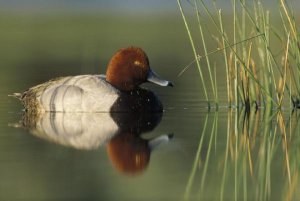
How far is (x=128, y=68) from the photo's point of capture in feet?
40.5

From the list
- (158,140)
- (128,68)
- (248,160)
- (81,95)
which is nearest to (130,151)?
(158,140)

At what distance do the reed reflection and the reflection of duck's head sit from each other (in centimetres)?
45

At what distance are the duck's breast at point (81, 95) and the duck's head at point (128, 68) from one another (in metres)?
0.18

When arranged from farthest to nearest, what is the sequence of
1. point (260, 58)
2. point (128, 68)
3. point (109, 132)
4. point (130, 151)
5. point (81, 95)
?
1. point (128, 68)
2. point (81, 95)
3. point (260, 58)
4. point (109, 132)
5. point (130, 151)

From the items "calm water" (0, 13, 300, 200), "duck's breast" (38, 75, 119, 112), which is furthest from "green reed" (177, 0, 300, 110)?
"duck's breast" (38, 75, 119, 112)

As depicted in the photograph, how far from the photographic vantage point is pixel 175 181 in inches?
297

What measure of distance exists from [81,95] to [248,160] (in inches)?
166

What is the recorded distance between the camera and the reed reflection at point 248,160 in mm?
7152

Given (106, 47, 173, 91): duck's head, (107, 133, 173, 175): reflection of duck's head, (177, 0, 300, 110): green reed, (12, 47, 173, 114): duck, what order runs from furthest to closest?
(106, 47, 173, 91): duck's head
(12, 47, 173, 114): duck
(177, 0, 300, 110): green reed
(107, 133, 173, 175): reflection of duck's head

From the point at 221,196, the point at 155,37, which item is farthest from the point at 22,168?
the point at 155,37

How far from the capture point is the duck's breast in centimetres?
1207

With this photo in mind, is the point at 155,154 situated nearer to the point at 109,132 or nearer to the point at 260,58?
the point at 109,132

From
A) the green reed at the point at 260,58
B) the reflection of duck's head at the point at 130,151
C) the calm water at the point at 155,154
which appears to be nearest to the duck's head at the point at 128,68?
the calm water at the point at 155,154

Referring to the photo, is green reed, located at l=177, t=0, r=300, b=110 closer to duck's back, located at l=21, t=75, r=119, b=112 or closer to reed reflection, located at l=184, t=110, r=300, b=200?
reed reflection, located at l=184, t=110, r=300, b=200
